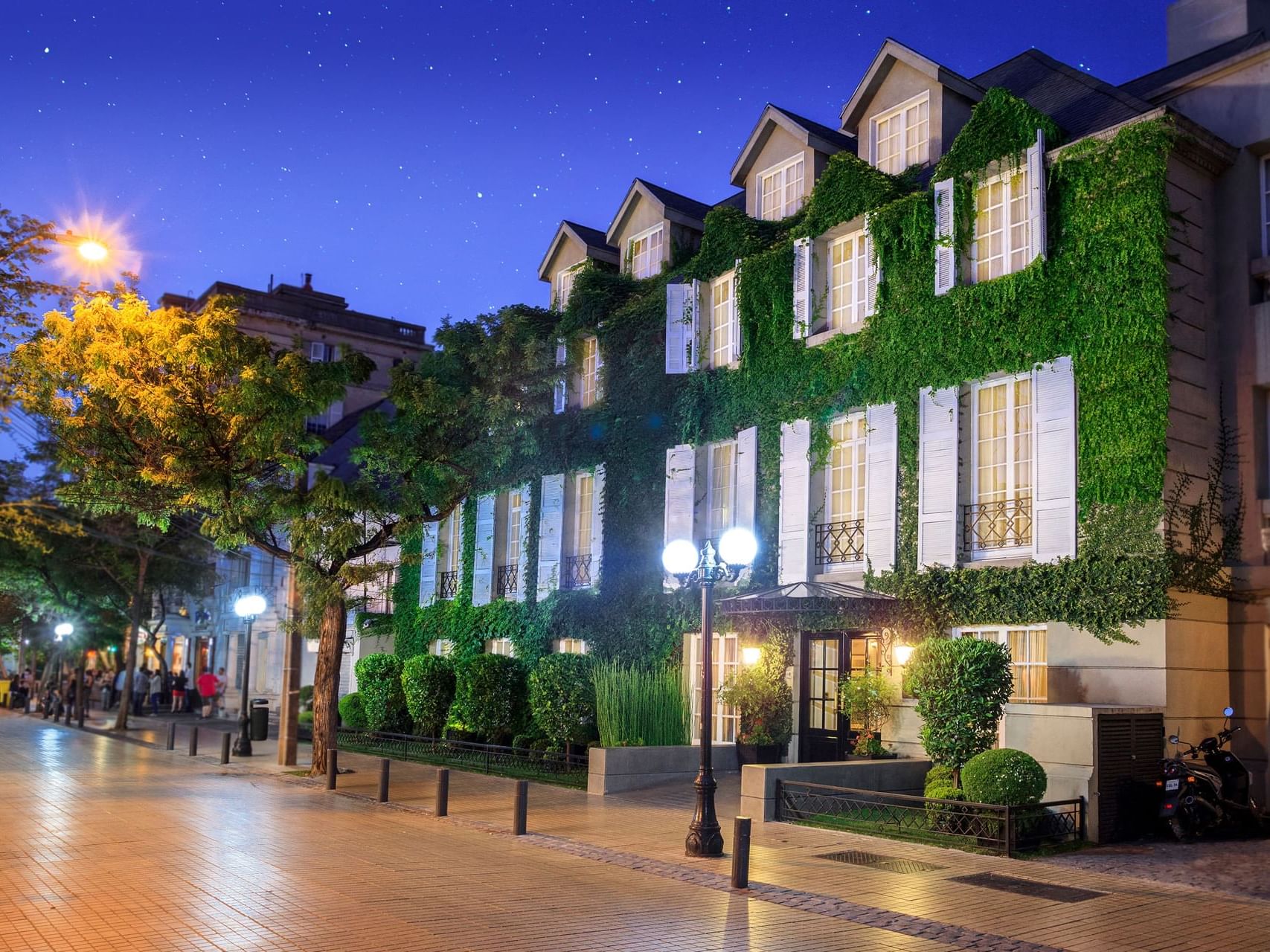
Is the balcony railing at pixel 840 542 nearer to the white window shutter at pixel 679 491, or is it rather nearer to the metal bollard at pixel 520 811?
the white window shutter at pixel 679 491

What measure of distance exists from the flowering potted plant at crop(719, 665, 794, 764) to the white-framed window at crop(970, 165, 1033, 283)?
23.5ft

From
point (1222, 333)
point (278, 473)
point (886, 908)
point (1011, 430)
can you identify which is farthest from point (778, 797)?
point (278, 473)

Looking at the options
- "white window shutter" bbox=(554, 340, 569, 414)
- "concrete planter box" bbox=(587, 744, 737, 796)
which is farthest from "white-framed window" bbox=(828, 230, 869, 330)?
"concrete planter box" bbox=(587, 744, 737, 796)

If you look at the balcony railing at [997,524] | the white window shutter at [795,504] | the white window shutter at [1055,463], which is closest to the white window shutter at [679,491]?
the white window shutter at [795,504]

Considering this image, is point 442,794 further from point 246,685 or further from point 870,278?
point 246,685

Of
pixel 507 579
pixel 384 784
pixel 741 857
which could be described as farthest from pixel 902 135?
pixel 741 857

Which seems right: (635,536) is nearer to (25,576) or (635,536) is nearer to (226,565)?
(25,576)

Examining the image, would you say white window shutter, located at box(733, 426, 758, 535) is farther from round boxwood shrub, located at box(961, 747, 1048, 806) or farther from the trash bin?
the trash bin

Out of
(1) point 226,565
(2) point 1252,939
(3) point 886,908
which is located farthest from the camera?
(1) point 226,565

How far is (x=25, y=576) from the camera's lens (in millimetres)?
38000

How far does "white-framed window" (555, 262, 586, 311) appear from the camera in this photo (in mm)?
27219

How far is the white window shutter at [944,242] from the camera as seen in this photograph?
59.5 ft

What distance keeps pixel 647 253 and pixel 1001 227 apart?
9.18m

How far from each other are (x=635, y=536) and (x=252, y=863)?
517 inches
